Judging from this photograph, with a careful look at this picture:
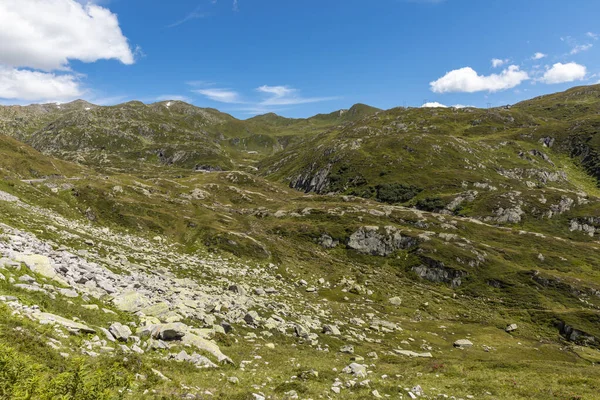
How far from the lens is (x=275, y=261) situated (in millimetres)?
73250

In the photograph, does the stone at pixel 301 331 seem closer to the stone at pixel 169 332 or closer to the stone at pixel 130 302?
the stone at pixel 169 332

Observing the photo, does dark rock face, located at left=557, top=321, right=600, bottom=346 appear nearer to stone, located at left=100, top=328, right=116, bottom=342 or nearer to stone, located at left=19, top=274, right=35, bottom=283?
stone, located at left=100, top=328, right=116, bottom=342

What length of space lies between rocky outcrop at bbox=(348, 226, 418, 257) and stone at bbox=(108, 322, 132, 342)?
269 ft

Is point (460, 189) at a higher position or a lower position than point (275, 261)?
higher

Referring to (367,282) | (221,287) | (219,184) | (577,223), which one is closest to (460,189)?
(577,223)

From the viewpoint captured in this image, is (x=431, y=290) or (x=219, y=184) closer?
(x=431, y=290)

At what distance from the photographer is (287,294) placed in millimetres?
51719

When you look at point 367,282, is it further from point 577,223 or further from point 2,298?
point 577,223

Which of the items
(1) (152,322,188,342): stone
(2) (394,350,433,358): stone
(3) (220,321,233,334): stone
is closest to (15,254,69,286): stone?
(1) (152,322,188,342): stone

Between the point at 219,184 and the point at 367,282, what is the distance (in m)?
112

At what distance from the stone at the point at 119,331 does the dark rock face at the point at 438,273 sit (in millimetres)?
80408

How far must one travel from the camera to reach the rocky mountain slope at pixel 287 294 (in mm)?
16125

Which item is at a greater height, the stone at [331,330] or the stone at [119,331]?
the stone at [119,331]

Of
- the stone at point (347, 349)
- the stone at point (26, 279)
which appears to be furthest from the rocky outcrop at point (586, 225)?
the stone at point (26, 279)
